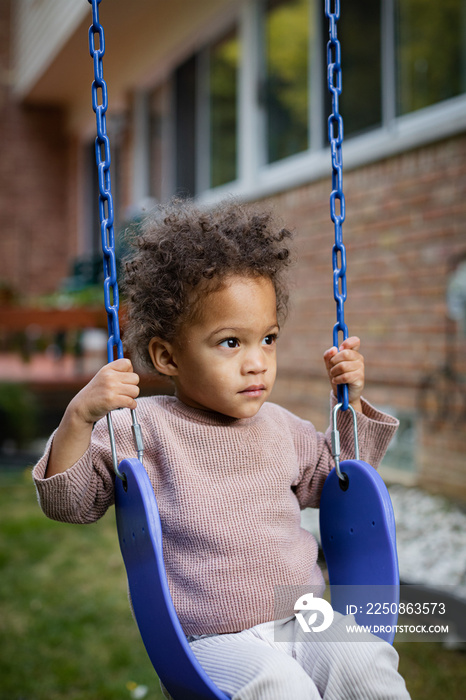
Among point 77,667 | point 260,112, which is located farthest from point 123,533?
point 260,112

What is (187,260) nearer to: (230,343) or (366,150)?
(230,343)

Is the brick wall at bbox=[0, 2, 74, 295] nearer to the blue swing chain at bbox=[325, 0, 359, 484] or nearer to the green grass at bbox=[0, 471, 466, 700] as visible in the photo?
the green grass at bbox=[0, 471, 466, 700]

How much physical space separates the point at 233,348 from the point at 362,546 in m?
0.56

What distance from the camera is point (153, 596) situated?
5.26 ft

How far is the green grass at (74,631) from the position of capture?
302 centimetres

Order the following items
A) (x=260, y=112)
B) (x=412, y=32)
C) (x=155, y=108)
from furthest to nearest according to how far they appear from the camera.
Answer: (x=155, y=108) < (x=260, y=112) < (x=412, y=32)

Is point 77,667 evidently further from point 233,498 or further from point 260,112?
point 260,112

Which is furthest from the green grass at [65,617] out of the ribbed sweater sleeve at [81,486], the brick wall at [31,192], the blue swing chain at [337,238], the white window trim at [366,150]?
the brick wall at [31,192]

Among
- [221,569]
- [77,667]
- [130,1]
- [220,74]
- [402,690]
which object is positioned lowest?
[77,667]

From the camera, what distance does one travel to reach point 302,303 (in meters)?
6.80

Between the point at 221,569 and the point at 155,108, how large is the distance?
30.5 feet

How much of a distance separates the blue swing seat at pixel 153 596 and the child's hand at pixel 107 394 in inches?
5.3

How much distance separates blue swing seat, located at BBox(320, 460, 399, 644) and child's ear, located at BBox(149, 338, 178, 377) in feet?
1.60

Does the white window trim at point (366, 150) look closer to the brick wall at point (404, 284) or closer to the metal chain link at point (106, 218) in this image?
the brick wall at point (404, 284)
